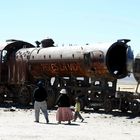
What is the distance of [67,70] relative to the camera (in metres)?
26.7

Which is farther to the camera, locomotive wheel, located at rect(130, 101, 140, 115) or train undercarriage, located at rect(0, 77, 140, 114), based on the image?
train undercarriage, located at rect(0, 77, 140, 114)

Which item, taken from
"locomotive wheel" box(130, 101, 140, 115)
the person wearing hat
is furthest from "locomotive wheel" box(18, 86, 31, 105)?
the person wearing hat

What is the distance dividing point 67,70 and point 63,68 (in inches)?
10.0

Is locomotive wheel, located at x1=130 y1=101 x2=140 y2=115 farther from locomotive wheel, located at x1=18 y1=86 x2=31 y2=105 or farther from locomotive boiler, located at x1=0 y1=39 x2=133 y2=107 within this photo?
locomotive wheel, located at x1=18 y1=86 x2=31 y2=105

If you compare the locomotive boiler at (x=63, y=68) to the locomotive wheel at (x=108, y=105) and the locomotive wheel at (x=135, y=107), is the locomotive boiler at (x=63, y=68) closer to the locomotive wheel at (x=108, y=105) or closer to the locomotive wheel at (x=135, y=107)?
the locomotive wheel at (x=108, y=105)

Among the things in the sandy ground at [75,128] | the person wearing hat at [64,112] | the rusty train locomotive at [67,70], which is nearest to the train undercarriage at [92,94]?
the rusty train locomotive at [67,70]

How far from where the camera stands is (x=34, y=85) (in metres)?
29.5

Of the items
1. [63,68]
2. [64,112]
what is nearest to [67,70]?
[63,68]

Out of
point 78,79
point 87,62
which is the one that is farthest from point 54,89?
point 87,62

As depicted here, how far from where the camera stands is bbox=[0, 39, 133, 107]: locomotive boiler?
82.1ft

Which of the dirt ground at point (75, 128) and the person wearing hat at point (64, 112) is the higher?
the person wearing hat at point (64, 112)

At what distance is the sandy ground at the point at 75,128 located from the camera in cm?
1534

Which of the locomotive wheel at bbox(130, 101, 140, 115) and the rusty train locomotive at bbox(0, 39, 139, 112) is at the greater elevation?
the rusty train locomotive at bbox(0, 39, 139, 112)

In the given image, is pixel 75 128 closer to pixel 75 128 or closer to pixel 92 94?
pixel 75 128
